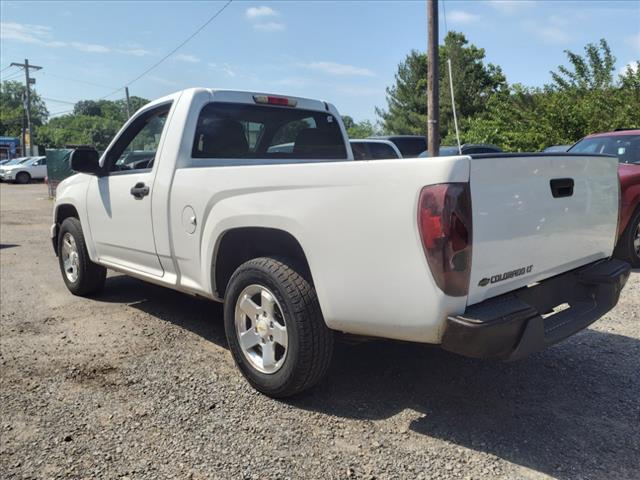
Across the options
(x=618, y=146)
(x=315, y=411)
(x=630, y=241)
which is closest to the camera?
(x=315, y=411)

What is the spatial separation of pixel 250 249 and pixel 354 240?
1110 millimetres

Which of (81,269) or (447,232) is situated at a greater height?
(447,232)

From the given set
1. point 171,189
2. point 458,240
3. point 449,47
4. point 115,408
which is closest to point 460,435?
point 458,240

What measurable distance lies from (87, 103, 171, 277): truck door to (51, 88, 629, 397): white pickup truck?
2 centimetres

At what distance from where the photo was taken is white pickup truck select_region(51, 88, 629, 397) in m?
2.46

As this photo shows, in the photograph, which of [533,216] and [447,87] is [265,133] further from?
[447,87]

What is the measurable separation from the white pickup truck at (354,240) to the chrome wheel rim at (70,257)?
4.33 feet

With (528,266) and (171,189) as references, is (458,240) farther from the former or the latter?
(171,189)

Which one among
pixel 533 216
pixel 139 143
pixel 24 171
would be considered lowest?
pixel 24 171

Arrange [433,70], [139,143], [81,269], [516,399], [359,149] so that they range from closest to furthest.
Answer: [516,399], [139,143], [81,269], [359,149], [433,70]

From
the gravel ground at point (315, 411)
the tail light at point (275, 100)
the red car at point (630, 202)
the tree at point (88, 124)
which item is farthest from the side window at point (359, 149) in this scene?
the tree at point (88, 124)

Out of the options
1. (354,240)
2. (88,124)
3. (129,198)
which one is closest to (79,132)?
(88,124)

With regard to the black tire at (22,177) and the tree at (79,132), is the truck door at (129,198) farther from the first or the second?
the tree at (79,132)

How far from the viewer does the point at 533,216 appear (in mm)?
2721
